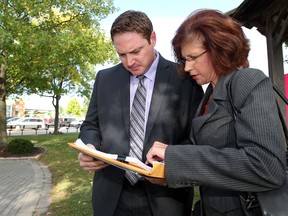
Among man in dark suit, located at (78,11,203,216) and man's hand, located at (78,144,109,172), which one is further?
man in dark suit, located at (78,11,203,216)

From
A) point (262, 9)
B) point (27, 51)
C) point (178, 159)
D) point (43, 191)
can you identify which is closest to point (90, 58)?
point (27, 51)

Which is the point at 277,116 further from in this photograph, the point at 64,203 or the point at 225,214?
the point at 64,203

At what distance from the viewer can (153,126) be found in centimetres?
211

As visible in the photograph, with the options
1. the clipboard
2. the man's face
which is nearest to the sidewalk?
the man's face

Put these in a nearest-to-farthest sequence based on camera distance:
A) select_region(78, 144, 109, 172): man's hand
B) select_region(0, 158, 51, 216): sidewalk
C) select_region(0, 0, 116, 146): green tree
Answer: select_region(78, 144, 109, 172): man's hand, select_region(0, 158, 51, 216): sidewalk, select_region(0, 0, 116, 146): green tree

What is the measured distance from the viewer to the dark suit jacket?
210cm

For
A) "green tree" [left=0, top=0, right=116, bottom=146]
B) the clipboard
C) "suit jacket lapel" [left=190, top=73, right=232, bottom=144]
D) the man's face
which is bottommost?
the clipboard

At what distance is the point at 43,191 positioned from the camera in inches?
289

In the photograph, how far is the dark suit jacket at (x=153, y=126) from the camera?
210 centimetres

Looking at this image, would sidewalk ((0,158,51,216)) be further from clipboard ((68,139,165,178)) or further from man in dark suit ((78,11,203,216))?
clipboard ((68,139,165,178))

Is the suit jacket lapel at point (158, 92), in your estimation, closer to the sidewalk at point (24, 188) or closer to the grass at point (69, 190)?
the grass at point (69, 190)

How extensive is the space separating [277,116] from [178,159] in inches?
16.4

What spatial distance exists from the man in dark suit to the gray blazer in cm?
66

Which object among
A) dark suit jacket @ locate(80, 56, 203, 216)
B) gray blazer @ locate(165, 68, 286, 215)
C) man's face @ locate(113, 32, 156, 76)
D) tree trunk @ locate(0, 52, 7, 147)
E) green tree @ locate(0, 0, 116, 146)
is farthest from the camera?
tree trunk @ locate(0, 52, 7, 147)
